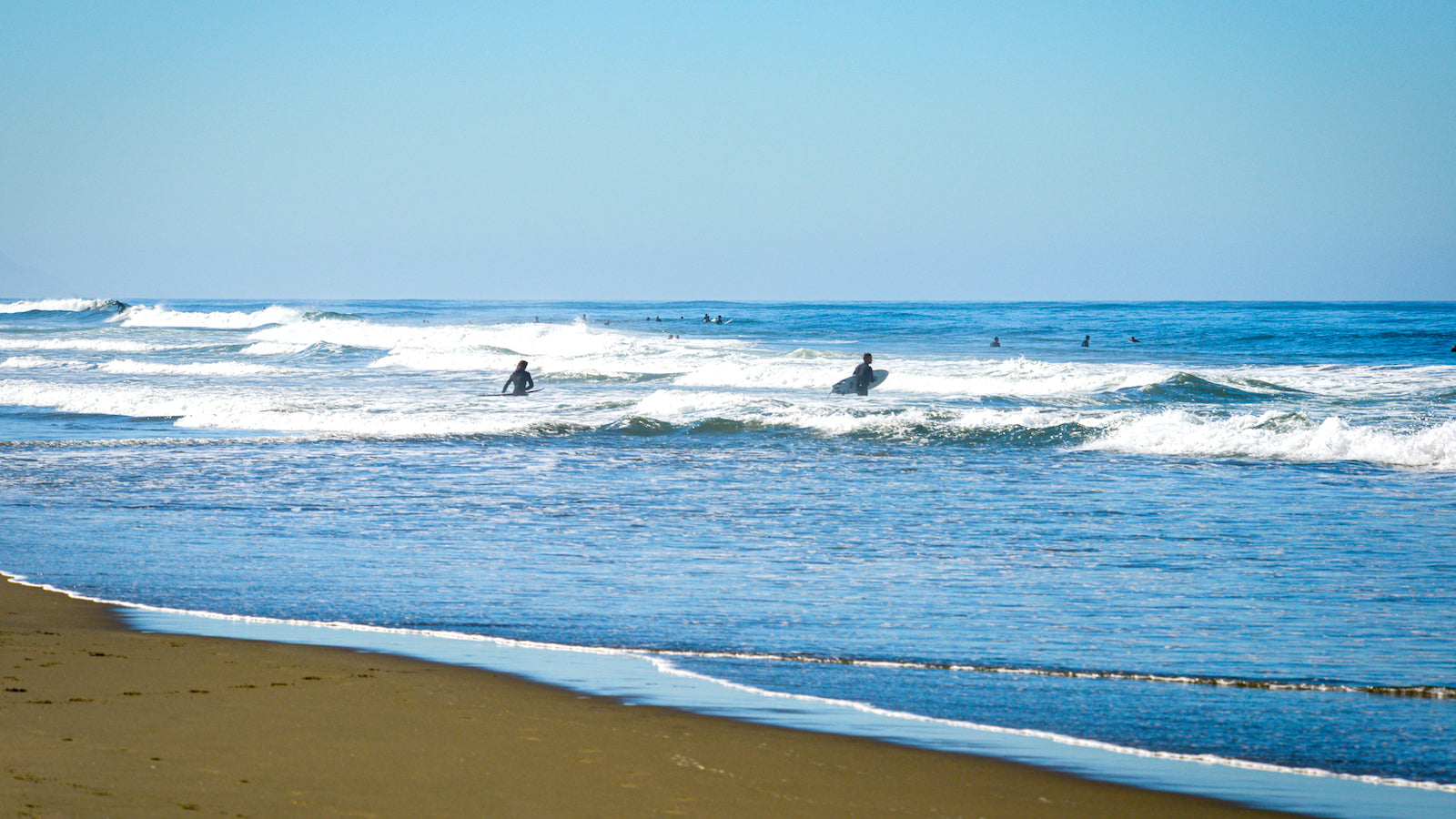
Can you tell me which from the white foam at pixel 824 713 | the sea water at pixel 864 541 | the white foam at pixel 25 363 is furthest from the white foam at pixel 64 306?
the white foam at pixel 824 713

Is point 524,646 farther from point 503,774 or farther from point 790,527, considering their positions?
point 790,527

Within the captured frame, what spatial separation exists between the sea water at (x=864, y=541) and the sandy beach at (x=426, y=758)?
0.44 m

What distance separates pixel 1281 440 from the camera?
1644 centimetres

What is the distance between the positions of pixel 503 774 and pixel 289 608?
374 centimetres

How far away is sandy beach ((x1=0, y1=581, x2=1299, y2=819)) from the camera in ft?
13.1

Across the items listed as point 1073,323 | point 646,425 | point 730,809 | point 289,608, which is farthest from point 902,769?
point 1073,323

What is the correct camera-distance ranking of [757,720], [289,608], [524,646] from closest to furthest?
[757,720] → [524,646] → [289,608]

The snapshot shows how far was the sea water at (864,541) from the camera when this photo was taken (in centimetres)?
581

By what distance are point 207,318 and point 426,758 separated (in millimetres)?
90085

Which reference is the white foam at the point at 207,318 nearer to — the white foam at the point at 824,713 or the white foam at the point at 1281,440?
the white foam at the point at 1281,440

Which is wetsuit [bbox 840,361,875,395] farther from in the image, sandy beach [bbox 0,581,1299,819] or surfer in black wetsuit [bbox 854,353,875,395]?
sandy beach [bbox 0,581,1299,819]

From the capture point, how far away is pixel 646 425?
2000cm

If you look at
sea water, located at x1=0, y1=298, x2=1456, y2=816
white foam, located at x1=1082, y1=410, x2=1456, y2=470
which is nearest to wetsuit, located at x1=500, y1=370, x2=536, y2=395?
sea water, located at x1=0, y1=298, x2=1456, y2=816

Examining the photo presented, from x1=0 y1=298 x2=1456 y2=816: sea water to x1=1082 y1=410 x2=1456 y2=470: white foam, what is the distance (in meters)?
0.06
